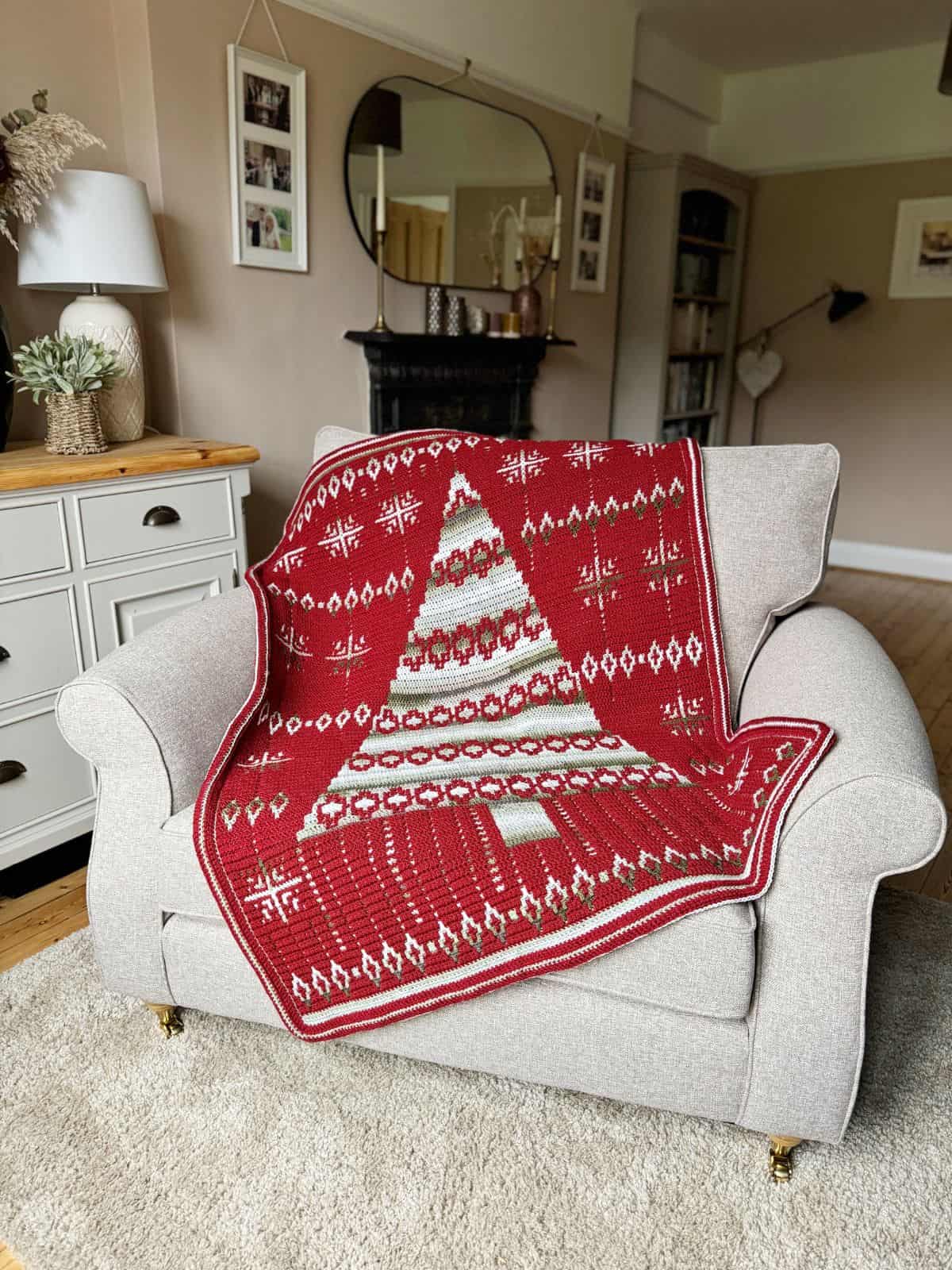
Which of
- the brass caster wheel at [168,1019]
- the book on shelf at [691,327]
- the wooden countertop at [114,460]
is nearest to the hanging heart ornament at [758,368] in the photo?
the book on shelf at [691,327]

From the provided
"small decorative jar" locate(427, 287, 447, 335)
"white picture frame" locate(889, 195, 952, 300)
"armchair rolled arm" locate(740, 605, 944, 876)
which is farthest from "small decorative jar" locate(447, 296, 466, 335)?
"white picture frame" locate(889, 195, 952, 300)

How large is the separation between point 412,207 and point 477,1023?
2745 mm

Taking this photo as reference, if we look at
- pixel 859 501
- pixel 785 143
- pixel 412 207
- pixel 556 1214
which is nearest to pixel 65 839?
pixel 556 1214

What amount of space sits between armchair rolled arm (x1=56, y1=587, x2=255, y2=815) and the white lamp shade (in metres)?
0.96

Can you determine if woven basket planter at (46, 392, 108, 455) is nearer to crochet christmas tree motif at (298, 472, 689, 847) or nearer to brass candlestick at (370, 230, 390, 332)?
crochet christmas tree motif at (298, 472, 689, 847)

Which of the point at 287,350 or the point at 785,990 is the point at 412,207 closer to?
the point at 287,350

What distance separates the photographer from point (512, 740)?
5.15 ft

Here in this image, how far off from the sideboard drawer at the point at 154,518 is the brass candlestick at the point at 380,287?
1116mm

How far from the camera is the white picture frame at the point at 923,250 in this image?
458cm

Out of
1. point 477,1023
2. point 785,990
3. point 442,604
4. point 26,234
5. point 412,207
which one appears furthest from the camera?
point 412,207

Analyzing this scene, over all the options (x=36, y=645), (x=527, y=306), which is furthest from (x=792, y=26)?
(x=36, y=645)

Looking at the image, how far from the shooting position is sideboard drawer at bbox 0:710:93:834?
6.16 feet

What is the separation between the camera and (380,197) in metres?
2.95

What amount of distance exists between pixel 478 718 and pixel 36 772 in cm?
97
